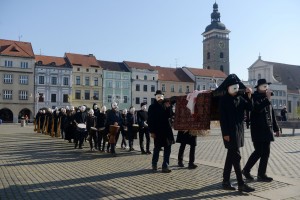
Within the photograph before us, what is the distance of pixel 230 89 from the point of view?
6.69 meters

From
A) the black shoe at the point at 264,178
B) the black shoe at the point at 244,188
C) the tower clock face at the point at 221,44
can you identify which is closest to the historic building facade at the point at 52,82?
the tower clock face at the point at 221,44

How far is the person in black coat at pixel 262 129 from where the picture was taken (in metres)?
7.26

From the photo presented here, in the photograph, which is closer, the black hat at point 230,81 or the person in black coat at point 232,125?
the person in black coat at point 232,125

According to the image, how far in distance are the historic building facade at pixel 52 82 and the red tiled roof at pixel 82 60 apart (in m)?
1.50

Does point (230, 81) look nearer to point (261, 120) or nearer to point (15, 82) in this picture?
point (261, 120)

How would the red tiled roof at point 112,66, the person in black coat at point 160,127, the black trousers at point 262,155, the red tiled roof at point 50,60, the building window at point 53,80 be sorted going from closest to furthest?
the black trousers at point 262,155, the person in black coat at point 160,127, the building window at point 53,80, the red tiled roof at point 50,60, the red tiled roof at point 112,66

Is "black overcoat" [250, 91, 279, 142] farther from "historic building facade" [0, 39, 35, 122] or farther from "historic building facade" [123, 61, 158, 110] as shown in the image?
"historic building facade" [123, 61, 158, 110]

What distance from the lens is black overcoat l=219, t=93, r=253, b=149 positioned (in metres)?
6.51

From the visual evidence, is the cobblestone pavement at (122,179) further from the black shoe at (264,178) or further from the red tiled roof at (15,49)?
the red tiled roof at (15,49)

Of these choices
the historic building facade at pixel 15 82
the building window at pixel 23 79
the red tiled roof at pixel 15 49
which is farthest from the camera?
the building window at pixel 23 79

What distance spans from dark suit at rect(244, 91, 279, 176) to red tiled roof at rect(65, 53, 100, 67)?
195 feet

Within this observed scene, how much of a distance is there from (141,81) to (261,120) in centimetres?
6196

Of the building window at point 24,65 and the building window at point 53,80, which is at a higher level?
the building window at point 24,65

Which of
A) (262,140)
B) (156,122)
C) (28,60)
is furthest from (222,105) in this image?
(28,60)
